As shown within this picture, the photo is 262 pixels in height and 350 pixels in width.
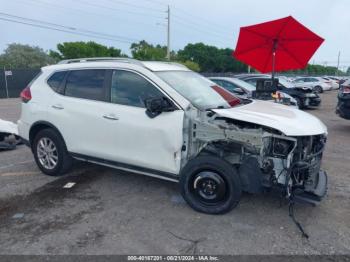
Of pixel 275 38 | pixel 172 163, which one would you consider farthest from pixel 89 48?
pixel 172 163

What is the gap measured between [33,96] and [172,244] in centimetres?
335

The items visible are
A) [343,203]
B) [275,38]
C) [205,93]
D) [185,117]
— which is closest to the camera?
[185,117]

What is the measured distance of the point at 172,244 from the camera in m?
3.28

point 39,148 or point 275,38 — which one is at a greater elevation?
point 275,38

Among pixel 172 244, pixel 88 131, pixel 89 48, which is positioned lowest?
pixel 172 244

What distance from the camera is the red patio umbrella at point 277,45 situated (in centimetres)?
739

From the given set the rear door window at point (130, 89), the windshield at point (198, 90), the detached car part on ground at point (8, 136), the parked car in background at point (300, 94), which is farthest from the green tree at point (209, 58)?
the rear door window at point (130, 89)

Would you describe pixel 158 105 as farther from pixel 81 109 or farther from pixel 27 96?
pixel 27 96

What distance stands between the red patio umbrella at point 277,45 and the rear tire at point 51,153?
16.7 ft

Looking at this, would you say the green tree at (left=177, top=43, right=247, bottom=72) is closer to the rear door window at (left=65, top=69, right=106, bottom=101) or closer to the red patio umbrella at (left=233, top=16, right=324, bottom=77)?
the red patio umbrella at (left=233, top=16, right=324, bottom=77)

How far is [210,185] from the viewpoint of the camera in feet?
12.5

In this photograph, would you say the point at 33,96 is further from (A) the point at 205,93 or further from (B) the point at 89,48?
(B) the point at 89,48

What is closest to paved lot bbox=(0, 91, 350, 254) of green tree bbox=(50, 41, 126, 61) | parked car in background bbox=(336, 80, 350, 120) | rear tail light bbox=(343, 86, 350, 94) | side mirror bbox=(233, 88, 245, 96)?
parked car in background bbox=(336, 80, 350, 120)

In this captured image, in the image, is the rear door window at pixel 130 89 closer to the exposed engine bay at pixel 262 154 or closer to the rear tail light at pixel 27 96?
the exposed engine bay at pixel 262 154
